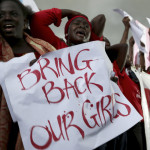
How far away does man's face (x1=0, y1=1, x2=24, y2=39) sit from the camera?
1.85 meters

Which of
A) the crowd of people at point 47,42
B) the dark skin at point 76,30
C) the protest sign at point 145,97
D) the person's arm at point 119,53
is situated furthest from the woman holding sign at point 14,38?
the protest sign at point 145,97

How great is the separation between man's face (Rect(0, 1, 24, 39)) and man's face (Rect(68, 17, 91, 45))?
1.64 ft

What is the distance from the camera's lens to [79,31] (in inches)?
90.5

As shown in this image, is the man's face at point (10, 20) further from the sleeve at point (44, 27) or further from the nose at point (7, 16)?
the sleeve at point (44, 27)

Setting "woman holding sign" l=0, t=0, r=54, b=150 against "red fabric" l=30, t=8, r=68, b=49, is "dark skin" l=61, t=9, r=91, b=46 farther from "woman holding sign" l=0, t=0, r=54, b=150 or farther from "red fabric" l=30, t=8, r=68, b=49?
"woman holding sign" l=0, t=0, r=54, b=150

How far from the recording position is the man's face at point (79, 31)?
226 cm

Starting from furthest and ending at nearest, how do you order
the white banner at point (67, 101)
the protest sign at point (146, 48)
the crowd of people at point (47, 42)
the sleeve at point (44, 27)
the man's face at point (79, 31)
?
1. the protest sign at point (146, 48)
2. the man's face at point (79, 31)
3. the sleeve at point (44, 27)
4. the crowd of people at point (47, 42)
5. the white banner at point (67, 101)

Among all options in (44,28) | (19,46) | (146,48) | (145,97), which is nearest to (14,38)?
(19,46)

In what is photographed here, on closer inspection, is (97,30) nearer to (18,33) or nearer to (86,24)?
(86,24)

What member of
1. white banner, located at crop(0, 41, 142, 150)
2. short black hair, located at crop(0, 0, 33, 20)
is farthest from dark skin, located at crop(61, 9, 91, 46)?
white banner, located at crop(0, 41, 142, 150)

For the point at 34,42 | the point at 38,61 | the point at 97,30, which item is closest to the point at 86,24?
the point at 97,30

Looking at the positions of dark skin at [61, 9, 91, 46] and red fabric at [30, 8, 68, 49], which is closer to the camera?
red fabric at [30, 8, 68, 49]

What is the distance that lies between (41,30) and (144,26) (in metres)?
2.56

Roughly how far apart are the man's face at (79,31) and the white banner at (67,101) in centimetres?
53
